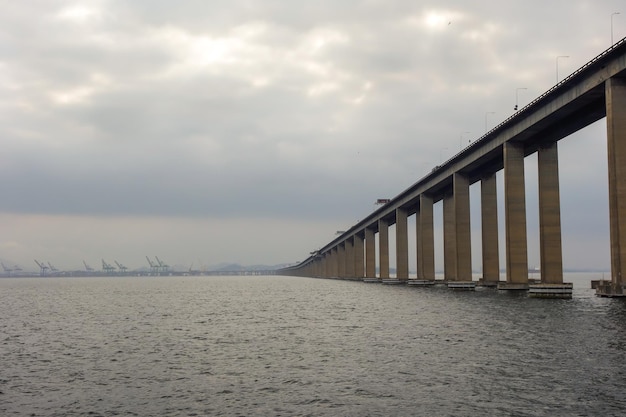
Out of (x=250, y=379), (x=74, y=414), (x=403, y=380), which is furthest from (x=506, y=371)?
(x=74, y=414)

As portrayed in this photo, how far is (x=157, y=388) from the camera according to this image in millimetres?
24266

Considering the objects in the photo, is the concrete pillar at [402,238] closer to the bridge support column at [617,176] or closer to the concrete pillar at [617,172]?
the bridge support column at [617,176]

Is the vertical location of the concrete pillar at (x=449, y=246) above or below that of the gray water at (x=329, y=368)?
above

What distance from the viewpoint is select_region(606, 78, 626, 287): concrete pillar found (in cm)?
5544

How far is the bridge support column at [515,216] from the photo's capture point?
83250 mm

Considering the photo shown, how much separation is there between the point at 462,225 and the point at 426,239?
24.4 metres

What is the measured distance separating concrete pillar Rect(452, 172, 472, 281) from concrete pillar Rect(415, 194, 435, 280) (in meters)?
21.3

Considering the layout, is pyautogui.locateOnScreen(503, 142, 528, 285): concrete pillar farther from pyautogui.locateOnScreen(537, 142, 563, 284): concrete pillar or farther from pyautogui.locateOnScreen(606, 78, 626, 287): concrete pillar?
pyautogui.locateOnScreen(606, 78, 626, 287): concrete pillar

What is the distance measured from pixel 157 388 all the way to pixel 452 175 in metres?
93.4

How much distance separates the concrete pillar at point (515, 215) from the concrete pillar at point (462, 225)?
2320 cm

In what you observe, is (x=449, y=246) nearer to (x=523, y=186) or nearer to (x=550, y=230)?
(x=523, y=186)

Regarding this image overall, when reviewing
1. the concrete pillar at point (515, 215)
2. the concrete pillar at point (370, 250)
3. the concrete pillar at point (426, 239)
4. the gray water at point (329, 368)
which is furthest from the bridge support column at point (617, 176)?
the concrete pillar at point (370, 250)

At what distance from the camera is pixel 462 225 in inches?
4250

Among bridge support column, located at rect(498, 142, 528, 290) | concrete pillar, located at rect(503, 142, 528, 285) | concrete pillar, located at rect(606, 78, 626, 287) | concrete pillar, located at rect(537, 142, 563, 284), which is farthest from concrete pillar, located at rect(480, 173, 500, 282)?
concrete pillar, located at rect(606, 78, 626, 287)
